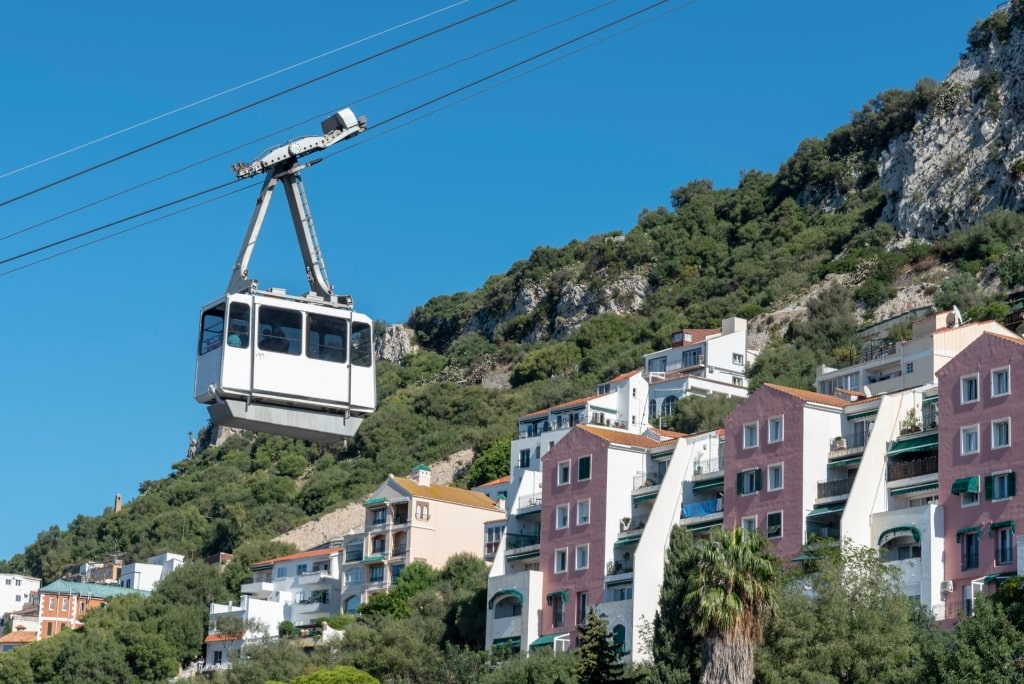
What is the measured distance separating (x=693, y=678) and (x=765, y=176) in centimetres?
12216

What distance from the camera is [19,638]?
127 meters

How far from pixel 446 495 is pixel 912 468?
3783cm

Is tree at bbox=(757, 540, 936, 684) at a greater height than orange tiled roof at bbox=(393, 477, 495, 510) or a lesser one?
lesser

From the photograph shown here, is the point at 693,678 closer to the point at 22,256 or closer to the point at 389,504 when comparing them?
the point at 22,256

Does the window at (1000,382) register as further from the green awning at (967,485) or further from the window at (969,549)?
the window at (969,549)

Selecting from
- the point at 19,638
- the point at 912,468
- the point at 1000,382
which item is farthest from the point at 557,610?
the point at 19,638

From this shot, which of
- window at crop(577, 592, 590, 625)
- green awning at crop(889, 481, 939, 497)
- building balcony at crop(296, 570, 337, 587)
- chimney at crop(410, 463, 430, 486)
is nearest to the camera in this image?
green awning at crop(889, 481, 939, 497)

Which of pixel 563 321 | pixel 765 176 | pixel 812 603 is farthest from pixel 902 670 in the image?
pixel 765 176

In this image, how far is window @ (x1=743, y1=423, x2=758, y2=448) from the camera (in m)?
73.6

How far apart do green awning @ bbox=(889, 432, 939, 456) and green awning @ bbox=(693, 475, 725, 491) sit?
27.0ft

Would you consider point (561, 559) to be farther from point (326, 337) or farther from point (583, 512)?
point (326, 337)

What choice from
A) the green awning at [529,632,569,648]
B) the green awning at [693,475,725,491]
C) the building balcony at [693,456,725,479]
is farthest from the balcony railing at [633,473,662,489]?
the green awning at [529,632,569,648]

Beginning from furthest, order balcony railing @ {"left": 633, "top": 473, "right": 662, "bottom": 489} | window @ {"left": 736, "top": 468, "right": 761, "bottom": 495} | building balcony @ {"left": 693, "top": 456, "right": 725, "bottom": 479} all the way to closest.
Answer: balcony railing @ {"left": 633, "top": 473, "right": 662, "bottom": 489}
building balcony @ {"left": 693, "top": 456, "right": 725, "bottom": 479}
window @ {"left": 736, "top": 468, "right": 761, "bottom": 495}

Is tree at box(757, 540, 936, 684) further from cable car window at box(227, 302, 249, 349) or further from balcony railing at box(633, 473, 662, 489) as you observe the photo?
cable car window at box(227, 302, 249, 349)
